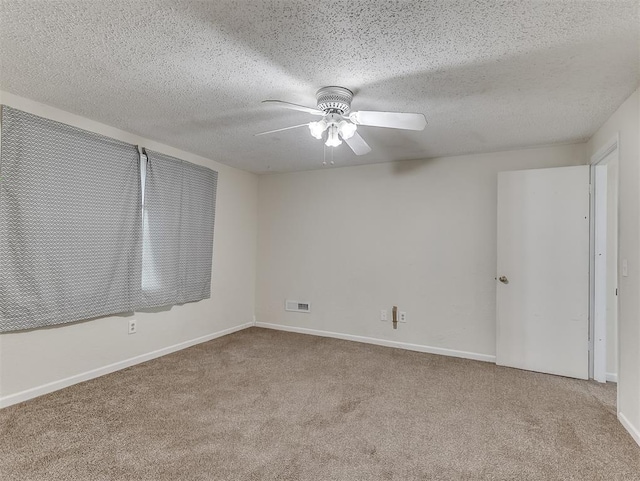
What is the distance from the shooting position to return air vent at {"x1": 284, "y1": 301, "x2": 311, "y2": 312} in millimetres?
4494

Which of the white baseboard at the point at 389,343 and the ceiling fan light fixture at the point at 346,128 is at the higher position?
the ceiling fan light fixture at the point at 346,128

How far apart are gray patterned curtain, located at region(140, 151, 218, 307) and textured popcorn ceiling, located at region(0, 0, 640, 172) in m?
0.69

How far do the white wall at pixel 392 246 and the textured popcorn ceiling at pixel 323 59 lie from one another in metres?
0.94

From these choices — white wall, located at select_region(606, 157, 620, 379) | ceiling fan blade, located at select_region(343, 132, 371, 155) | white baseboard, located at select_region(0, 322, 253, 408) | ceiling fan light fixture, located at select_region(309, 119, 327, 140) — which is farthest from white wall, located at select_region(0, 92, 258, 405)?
white wall, located at select_region(606, 157, 620, 379)

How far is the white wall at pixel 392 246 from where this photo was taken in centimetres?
358

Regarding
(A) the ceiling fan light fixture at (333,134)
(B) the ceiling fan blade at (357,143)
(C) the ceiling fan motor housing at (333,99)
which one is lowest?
(A) the ceiling fan light fixture at (333,134)

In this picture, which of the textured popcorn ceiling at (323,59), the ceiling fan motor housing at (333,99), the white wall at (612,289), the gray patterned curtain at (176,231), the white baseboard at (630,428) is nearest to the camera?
the textured popcorn ceiling at (323,59)

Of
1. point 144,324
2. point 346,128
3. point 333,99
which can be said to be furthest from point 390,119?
point 144,324

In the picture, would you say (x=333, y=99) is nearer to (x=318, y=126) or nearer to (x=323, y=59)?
(x=318, y=126)

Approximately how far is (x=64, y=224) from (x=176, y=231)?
3.58 ft

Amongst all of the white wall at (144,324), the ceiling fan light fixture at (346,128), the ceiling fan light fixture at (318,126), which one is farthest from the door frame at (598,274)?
the white wall at (144,324)

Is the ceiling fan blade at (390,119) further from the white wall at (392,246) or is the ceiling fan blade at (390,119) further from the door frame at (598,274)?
the door frame at (598,274)

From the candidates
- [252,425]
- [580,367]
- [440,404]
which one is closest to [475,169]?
[580,367]

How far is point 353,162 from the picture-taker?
161 inches
